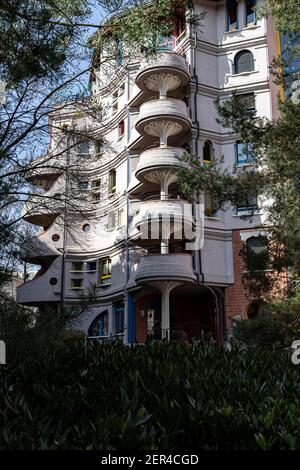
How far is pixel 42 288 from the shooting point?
33.1 m

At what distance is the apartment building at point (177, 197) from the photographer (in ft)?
84.1

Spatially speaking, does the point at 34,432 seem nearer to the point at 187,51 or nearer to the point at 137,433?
the point at 137,433

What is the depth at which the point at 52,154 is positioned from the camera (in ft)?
32.9

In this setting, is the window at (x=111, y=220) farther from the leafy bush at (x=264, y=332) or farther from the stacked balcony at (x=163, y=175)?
the leafy bush at (x=264, y=332)

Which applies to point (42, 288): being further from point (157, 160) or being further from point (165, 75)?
point (165, 75)

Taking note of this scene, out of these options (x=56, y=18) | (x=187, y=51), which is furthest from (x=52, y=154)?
(x=187, y=51)

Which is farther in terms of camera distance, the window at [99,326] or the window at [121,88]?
the window at [121,88]

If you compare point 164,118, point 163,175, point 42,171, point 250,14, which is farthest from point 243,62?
point 42,171

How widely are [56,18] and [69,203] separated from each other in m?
3.17

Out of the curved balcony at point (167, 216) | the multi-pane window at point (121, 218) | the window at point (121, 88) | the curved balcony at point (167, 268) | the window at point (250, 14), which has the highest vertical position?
the window at point (250, 14)

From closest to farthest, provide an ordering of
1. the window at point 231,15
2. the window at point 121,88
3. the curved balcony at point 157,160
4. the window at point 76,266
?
the curved balcony at point 157,160 < the window at point 231,15 < the window at point 121,88 < the window at point 76,266

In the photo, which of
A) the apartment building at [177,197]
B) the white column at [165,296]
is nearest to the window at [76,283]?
the apartment building at [177,197]

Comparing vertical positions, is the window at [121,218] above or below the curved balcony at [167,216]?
above

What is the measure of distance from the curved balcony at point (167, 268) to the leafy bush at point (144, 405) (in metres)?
17.1
